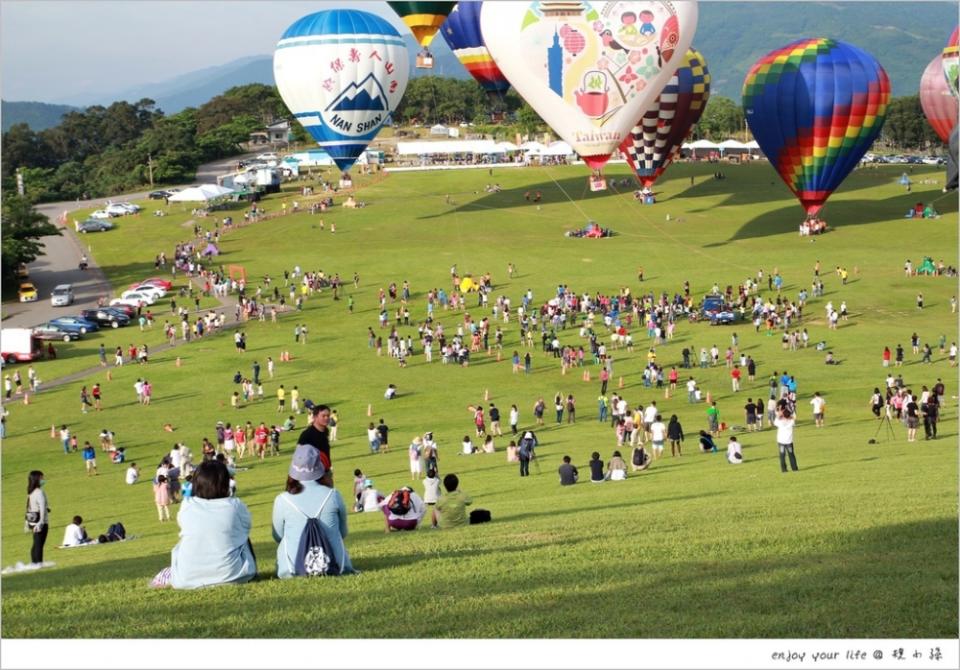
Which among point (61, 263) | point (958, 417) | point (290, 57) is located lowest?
point (958, 417)

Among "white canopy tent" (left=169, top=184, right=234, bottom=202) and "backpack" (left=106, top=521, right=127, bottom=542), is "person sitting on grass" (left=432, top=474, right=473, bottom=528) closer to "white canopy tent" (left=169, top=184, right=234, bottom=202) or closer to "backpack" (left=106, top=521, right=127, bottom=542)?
"backpack" (left=106, top=521, right=127, bottom=542)

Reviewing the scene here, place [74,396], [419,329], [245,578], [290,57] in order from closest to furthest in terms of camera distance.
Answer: [245,578]
[74,396]
[419,329]
[290,57]

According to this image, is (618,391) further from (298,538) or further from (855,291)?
(298,538)

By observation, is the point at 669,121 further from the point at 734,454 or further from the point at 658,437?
the point at 734,454

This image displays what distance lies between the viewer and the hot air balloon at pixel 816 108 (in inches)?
2997

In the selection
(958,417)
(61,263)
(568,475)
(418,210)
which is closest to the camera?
(568,475)

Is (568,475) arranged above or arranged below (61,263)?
below

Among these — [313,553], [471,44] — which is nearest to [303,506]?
[313,553]

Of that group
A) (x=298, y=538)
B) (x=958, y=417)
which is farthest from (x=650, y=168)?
(x=298, y=538)

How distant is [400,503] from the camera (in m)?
19.1

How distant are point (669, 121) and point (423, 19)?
820 inches

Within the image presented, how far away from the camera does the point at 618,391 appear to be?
45.9 meters

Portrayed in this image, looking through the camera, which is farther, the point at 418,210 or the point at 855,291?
the point at 418,210

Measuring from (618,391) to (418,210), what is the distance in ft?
183
